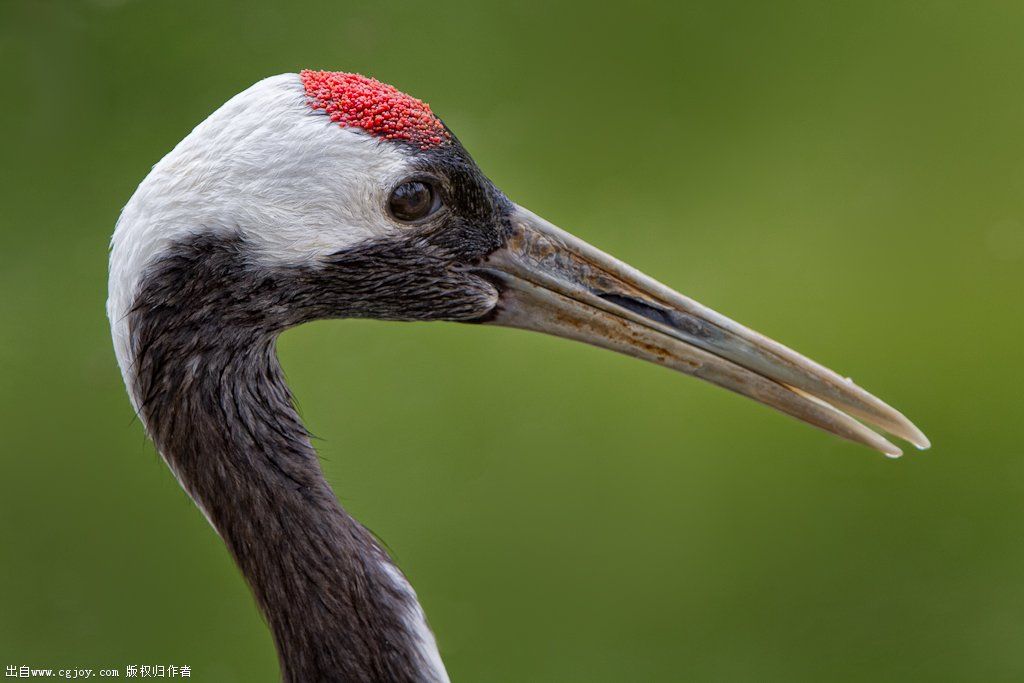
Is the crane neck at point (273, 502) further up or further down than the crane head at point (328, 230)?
further down

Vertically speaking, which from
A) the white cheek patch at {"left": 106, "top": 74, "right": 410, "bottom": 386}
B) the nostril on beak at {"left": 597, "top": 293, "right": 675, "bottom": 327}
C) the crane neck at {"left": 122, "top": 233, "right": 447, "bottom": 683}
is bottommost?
the crane neck at {"left": 122, "top": 233, "right": 447, "bottom": 683}

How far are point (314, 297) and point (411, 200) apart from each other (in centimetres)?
14

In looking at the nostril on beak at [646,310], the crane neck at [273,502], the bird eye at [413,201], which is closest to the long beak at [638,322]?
the nostril on beak at [646,310]

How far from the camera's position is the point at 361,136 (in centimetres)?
105

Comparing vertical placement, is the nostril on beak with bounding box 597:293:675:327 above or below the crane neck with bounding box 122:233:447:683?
above

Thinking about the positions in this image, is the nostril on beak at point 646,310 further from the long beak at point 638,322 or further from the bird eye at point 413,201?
the bird eye at point 413,201

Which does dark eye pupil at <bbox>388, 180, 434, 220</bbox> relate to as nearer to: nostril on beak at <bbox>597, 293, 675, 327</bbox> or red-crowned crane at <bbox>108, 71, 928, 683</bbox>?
red-crowned crane at <bbox>108, 71, 928, 683</bbox>

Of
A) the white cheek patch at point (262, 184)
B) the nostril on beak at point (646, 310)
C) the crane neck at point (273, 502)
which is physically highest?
the nostril on beak at point (646, 310)

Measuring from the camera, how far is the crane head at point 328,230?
40.2 inches

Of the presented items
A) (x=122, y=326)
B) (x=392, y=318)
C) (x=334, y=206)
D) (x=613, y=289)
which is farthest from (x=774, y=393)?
(x=122, y=326)

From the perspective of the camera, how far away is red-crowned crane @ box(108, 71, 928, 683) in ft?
3.37

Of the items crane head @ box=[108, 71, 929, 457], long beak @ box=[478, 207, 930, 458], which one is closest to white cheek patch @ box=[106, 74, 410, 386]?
crane head @ box=[108, 71, 929, 457]

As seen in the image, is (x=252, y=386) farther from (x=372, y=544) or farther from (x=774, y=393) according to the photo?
(x=774, y=393)

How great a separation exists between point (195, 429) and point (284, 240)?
8.5 inches
